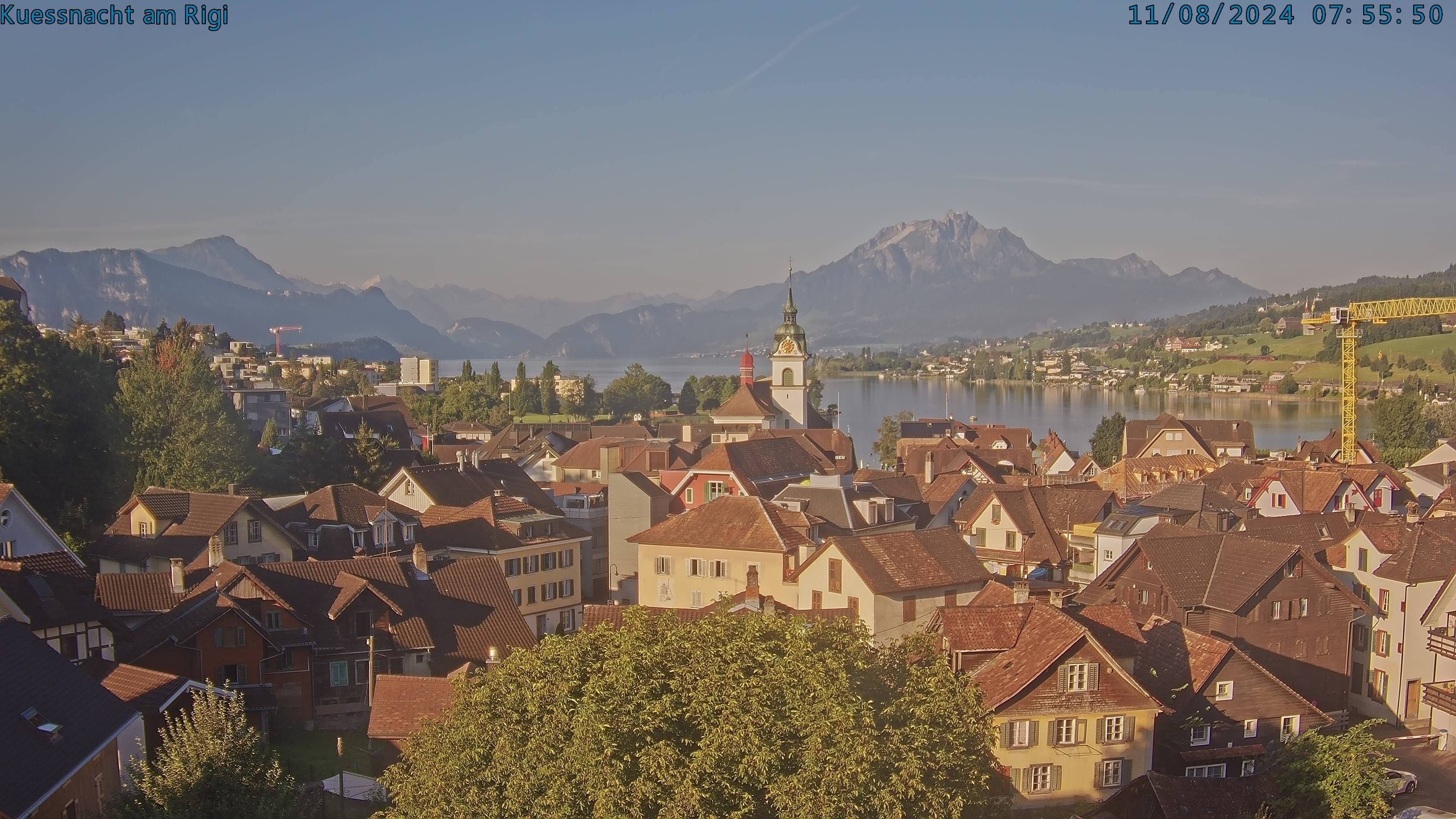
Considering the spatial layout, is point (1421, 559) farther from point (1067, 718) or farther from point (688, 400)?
point (688, 400)

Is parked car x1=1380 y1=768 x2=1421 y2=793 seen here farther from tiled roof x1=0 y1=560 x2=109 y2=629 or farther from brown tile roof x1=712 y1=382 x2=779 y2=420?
brown tile roof x1=712 y1=382 x2=779 y2=420

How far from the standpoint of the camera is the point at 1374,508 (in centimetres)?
4484

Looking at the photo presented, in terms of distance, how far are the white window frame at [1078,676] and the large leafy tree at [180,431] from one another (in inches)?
1211

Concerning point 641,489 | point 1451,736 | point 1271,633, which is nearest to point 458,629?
point 641,489

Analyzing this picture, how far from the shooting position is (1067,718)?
19.9m

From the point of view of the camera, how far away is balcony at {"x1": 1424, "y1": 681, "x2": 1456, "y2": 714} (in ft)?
88.0

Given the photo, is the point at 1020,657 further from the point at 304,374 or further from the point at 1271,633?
the point at 304,374

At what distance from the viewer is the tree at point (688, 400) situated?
409 feet

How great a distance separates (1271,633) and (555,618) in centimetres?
1829

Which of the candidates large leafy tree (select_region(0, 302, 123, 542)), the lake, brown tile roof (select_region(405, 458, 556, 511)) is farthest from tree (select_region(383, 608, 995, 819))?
the lake

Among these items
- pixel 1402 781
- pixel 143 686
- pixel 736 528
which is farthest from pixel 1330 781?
pixel 143 686

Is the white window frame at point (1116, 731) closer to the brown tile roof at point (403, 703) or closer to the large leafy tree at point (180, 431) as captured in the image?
the brown tile roof at point (403, 703)

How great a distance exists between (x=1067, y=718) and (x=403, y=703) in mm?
11158

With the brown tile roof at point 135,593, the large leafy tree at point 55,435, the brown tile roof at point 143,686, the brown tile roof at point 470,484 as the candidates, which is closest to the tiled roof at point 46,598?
the brown tile roof at point 135,593
